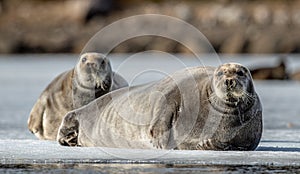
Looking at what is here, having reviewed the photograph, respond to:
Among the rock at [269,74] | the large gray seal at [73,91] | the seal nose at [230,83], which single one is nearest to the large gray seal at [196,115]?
the seal nose at [230,83]

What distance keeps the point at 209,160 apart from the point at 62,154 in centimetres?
112

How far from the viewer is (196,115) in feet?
25.8

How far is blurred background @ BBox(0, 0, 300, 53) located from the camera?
3706cm

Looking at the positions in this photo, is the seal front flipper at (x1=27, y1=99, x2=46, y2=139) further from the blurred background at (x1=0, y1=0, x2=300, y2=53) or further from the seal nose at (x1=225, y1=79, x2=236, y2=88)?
the blurred background at (x1=0, y1=0, x2=300, y2=53)

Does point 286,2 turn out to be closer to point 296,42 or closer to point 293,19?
point 293,19

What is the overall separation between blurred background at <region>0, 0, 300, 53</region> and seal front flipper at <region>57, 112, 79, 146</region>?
26.9 m

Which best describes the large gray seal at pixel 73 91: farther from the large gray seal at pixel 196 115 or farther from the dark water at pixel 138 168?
the dark water at pixel 138 168

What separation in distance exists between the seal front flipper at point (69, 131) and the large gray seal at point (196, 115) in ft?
1.41

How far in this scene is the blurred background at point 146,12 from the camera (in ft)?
122

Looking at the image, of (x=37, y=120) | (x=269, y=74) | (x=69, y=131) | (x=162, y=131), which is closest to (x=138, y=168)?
(x=162, y=131)

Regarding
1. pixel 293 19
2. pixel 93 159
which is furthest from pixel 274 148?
pixel 293 19

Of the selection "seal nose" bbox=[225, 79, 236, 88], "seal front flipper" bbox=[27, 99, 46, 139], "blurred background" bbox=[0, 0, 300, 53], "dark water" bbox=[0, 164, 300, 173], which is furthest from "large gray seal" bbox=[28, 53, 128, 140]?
"blurred background" bbox=[0, 0, 300, 53]

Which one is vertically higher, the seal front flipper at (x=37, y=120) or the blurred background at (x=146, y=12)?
the blurred background at (x=146, y=12)

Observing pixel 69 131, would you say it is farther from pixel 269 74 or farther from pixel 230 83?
pixel 269 74
